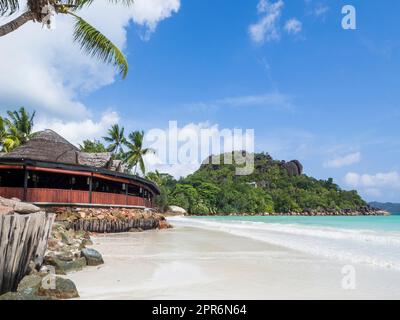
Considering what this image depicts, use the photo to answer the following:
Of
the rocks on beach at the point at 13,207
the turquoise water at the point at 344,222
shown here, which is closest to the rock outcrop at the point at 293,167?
the turquoise water at the point at 344,222

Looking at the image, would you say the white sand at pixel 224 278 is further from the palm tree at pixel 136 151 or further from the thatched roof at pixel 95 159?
the palm tree at pixel 136 151

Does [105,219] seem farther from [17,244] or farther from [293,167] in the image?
[293,167]

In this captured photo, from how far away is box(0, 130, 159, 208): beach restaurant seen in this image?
689 inches

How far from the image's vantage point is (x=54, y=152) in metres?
24.6

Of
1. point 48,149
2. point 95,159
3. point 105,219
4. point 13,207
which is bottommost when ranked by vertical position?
point 105,219

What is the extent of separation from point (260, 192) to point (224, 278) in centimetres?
10478

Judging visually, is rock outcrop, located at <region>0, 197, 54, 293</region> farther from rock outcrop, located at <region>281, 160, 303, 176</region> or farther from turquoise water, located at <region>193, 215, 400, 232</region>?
rock outcrop, located at <region>281, 160, 303, 176</region>

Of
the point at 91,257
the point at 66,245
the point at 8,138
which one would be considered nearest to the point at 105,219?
the point at 66,245

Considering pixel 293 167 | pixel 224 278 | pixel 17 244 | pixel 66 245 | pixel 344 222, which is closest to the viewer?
pixel 17 244

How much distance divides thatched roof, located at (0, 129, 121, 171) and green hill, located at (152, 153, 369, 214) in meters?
39.0

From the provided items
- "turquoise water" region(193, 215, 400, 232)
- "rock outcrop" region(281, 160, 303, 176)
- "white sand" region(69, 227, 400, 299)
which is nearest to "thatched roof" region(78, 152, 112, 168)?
"white sand" region(69, 227, 400, 299)

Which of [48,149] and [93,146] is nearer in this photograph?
[48,149]

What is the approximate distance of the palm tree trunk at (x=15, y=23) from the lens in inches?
353

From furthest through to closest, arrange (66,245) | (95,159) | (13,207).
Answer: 1. (95,159)
2. (13,207)
3. (66,245)
